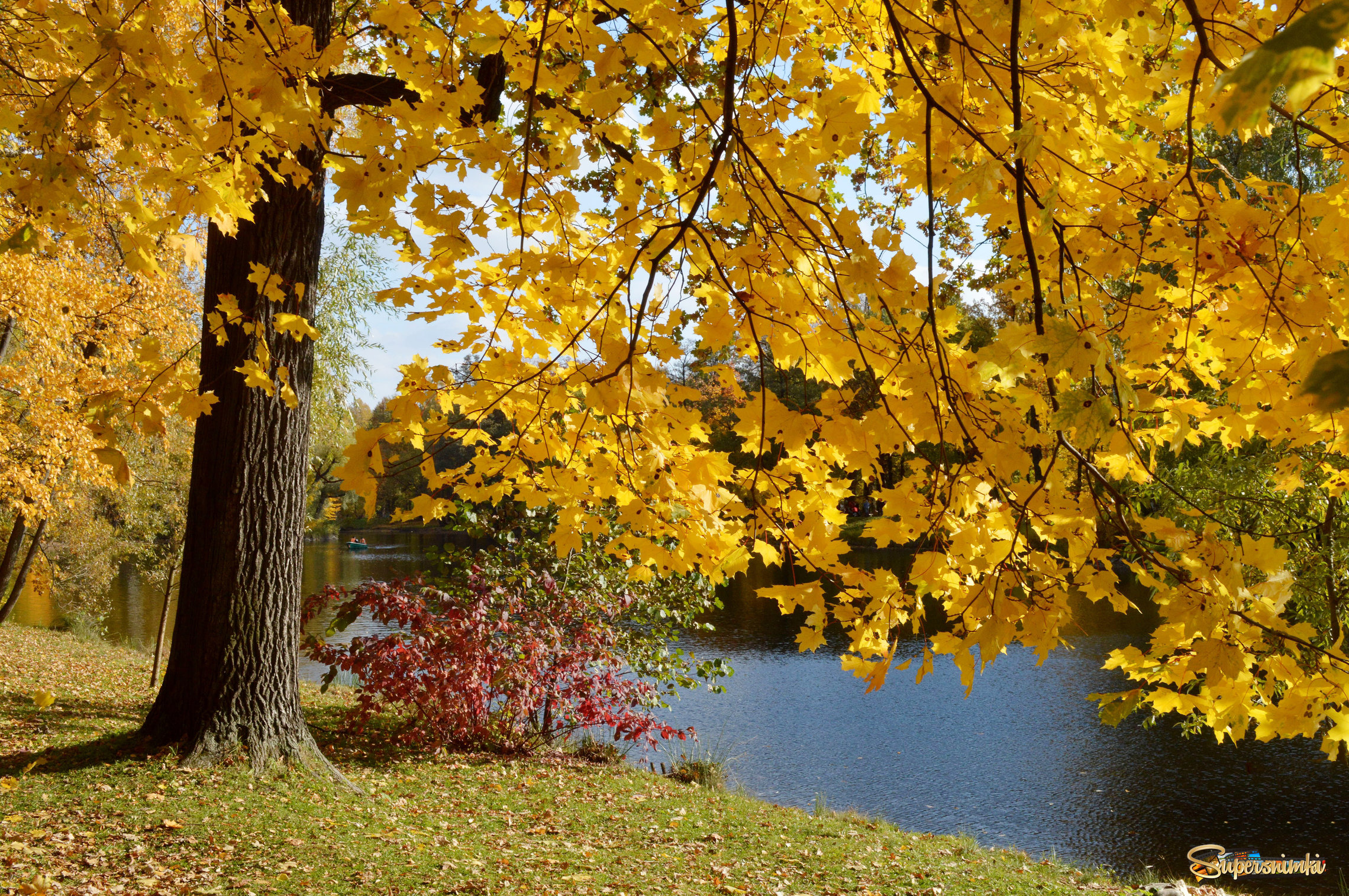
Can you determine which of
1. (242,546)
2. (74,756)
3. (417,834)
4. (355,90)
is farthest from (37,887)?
(355,90)

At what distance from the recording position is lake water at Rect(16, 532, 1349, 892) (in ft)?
22.0

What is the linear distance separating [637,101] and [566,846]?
172 inches

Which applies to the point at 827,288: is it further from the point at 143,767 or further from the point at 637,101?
the point at 143,767

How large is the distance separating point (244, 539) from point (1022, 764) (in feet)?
25.1

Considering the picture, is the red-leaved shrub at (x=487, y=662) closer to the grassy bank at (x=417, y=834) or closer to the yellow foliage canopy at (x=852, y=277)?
the grassy bank at (x=417, y=834)

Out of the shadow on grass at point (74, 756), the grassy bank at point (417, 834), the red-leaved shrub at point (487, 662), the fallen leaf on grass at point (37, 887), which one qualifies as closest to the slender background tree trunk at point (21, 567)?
the grassy bank at point (417, 834)

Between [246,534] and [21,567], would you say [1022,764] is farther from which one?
[21,567]

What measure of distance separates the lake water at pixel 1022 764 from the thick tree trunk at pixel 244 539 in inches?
88.1

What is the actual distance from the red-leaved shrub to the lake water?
3.01 ft

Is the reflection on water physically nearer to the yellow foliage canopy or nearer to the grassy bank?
the grassy bank

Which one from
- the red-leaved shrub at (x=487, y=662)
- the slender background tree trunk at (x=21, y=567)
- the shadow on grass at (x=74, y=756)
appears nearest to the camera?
Answer: the shadow on grass at (x=74, y=756)

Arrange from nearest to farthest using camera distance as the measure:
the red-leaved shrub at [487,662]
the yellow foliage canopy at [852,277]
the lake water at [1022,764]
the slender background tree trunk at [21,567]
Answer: the yellow foliage canopy at [852,277]
the red-leaved shrub at [487,662]
the lake water at [1022,764]
the slender background tree trunk at [21,567]

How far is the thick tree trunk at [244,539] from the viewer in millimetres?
4262

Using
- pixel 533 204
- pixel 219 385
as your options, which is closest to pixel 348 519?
pixel 219 385
